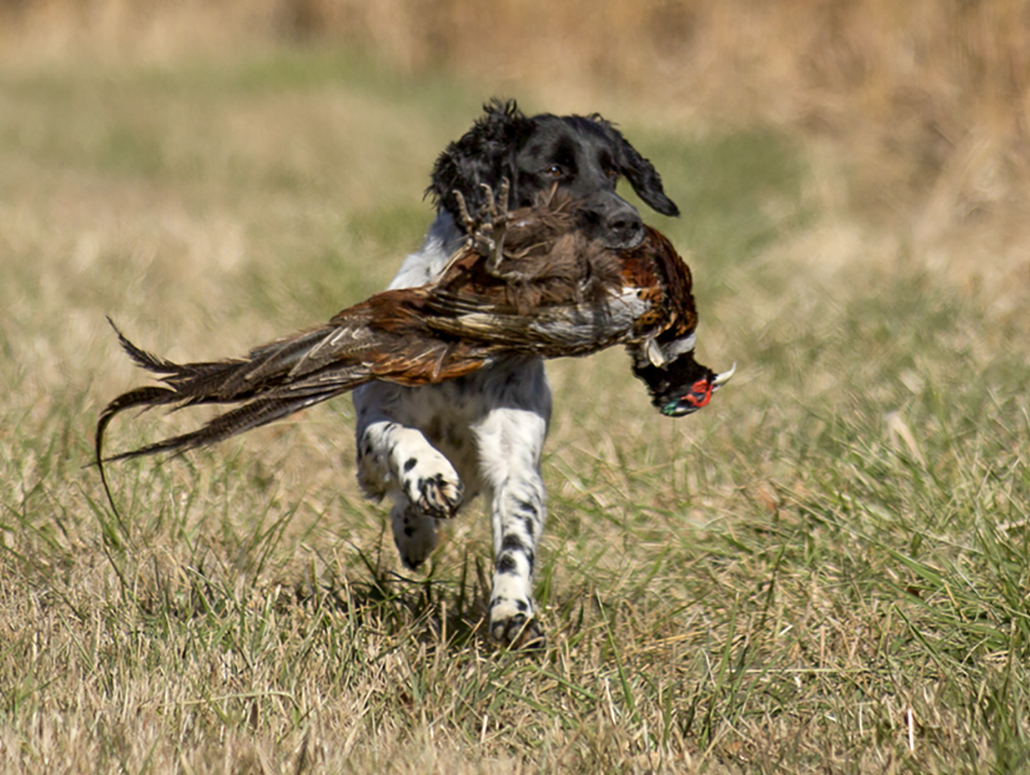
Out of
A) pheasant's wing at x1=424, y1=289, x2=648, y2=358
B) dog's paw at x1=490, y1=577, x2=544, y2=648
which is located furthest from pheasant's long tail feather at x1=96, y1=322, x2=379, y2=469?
dog's paw at x1=490, y1=577, x2=544, y2=648

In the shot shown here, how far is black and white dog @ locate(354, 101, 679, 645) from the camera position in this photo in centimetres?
296

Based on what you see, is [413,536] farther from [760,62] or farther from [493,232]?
[760,62]

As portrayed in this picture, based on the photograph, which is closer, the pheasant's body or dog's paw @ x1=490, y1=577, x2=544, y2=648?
the pheasant's body

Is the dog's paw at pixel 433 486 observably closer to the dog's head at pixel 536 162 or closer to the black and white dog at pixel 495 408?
the black and white dog at pixel 495 408

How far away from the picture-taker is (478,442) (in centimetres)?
321

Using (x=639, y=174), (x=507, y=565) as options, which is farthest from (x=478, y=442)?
(x=639, y=174)

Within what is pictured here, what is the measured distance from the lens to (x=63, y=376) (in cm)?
469

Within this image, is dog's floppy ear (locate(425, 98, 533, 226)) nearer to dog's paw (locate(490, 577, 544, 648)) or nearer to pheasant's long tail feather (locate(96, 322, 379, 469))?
pheasant's long tail feather (locate(96, 322, 379, 469))

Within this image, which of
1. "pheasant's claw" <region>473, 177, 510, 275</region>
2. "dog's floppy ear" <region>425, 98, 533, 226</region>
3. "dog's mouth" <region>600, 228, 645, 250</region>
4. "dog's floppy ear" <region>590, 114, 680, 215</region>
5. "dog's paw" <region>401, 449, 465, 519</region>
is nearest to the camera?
"pheasant's claw" <region>473, 177, 510, 275</region>

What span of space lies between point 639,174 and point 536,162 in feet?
1.18

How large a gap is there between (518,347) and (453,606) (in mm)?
841

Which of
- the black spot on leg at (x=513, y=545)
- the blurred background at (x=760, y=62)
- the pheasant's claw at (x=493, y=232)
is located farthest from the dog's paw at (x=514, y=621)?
the blurred background at (x=760, y=62)

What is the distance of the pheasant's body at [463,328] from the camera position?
9.01ft

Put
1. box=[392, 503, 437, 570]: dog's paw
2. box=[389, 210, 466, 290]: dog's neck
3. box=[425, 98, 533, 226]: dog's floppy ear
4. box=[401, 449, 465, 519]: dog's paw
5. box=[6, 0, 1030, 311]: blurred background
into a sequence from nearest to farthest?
box=[401, 449, 465, 519]: dog's paw → box=[389, 210, 466, 290]: dog's neck → box=[425, 98, 533, 226]: dog's floppy ear → box=[392, 503, 437, 570]: dog's paw → box=[6, 0, 1030, 311]: blurred background
